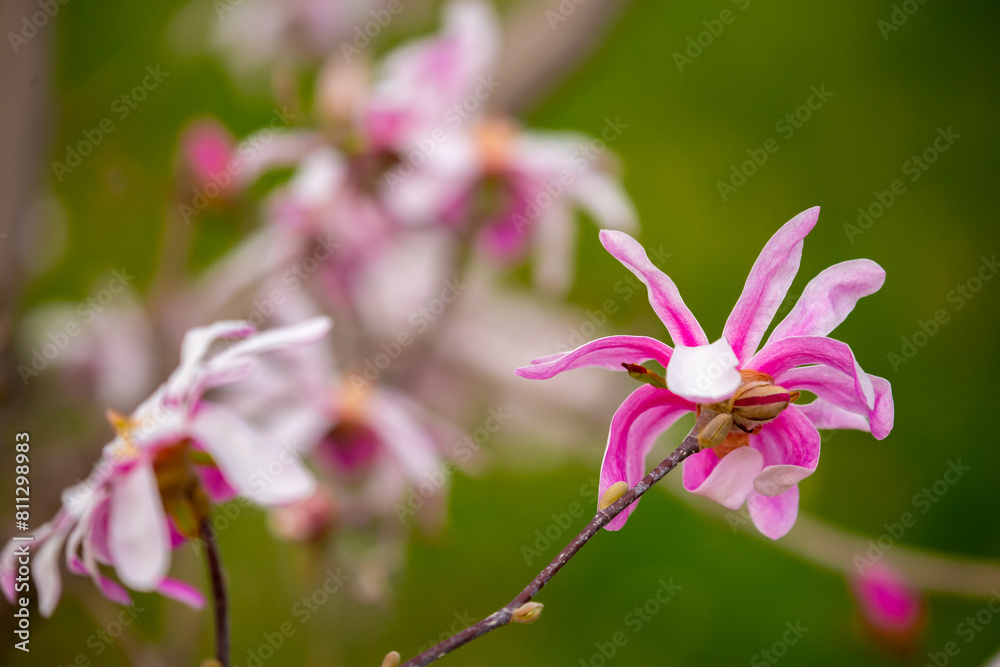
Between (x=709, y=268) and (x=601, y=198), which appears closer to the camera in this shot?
(x=601, y=198)

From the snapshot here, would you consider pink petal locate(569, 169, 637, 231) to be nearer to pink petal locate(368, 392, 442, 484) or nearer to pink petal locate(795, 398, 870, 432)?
pink petal locate(368, 392, 442, 484)

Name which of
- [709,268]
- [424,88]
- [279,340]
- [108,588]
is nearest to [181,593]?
[108,588]

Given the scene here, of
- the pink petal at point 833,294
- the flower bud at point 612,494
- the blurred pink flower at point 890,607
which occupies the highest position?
the pink petal at point 833,294

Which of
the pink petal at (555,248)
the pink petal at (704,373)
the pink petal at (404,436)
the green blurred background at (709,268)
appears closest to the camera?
the pink petal at (704,373)

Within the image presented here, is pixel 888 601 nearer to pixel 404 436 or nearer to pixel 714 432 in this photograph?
pixel 404 436

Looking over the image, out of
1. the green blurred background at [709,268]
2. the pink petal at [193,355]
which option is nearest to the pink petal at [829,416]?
the pink petal at [193,355]

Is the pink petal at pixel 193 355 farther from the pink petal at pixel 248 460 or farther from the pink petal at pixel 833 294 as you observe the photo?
the pink petal at pixel 833 294
